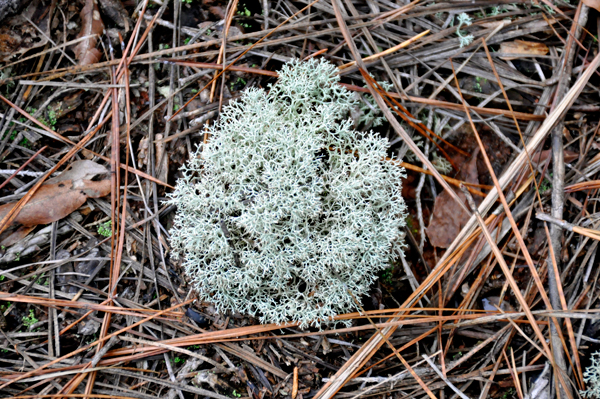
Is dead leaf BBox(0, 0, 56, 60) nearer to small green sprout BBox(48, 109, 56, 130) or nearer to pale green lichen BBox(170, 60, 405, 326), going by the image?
small green sprout BBox(48, 109, 56, 130)

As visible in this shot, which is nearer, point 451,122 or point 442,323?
point 442,323

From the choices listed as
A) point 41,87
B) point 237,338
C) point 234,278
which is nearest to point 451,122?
point 234,278

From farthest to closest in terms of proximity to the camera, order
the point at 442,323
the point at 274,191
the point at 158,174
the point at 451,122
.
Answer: the point at 451,122 < the point at 158,174 < the point at 442,323 < the point at 274,191

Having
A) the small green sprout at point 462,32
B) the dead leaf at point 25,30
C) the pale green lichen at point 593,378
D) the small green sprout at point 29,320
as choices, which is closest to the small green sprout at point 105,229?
the small green sprout at point 29,320

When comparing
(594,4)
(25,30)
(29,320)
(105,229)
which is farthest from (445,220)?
(25,30)

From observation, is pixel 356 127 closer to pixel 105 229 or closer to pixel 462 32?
pixel 462 32

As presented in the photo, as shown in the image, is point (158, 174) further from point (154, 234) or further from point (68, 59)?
point (68, 59)
